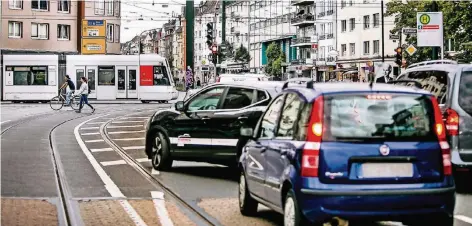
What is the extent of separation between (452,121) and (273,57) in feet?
315

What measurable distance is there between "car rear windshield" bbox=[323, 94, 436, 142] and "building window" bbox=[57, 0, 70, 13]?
7258 cm

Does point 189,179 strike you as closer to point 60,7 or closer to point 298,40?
point 60,7

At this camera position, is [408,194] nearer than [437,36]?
Yes

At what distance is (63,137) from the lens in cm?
2225

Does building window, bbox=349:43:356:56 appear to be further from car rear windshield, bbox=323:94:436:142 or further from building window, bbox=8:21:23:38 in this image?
car rear windshield, bbox=323:94:436:142

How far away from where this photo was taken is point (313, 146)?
7.08 m

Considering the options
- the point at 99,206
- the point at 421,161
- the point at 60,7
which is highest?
the point at 60,7

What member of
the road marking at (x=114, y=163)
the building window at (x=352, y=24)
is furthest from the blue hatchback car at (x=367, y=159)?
the building window at (x=352, y=24)

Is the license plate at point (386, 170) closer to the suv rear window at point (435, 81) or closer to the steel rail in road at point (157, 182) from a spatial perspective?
the steel rail in road at point (157, 182)

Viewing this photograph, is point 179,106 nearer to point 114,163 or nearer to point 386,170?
point 114,163

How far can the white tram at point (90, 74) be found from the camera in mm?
52188

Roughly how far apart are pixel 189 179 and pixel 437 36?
13403 mm

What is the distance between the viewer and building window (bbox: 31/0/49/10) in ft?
246

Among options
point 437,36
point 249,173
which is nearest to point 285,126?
point 249,173
